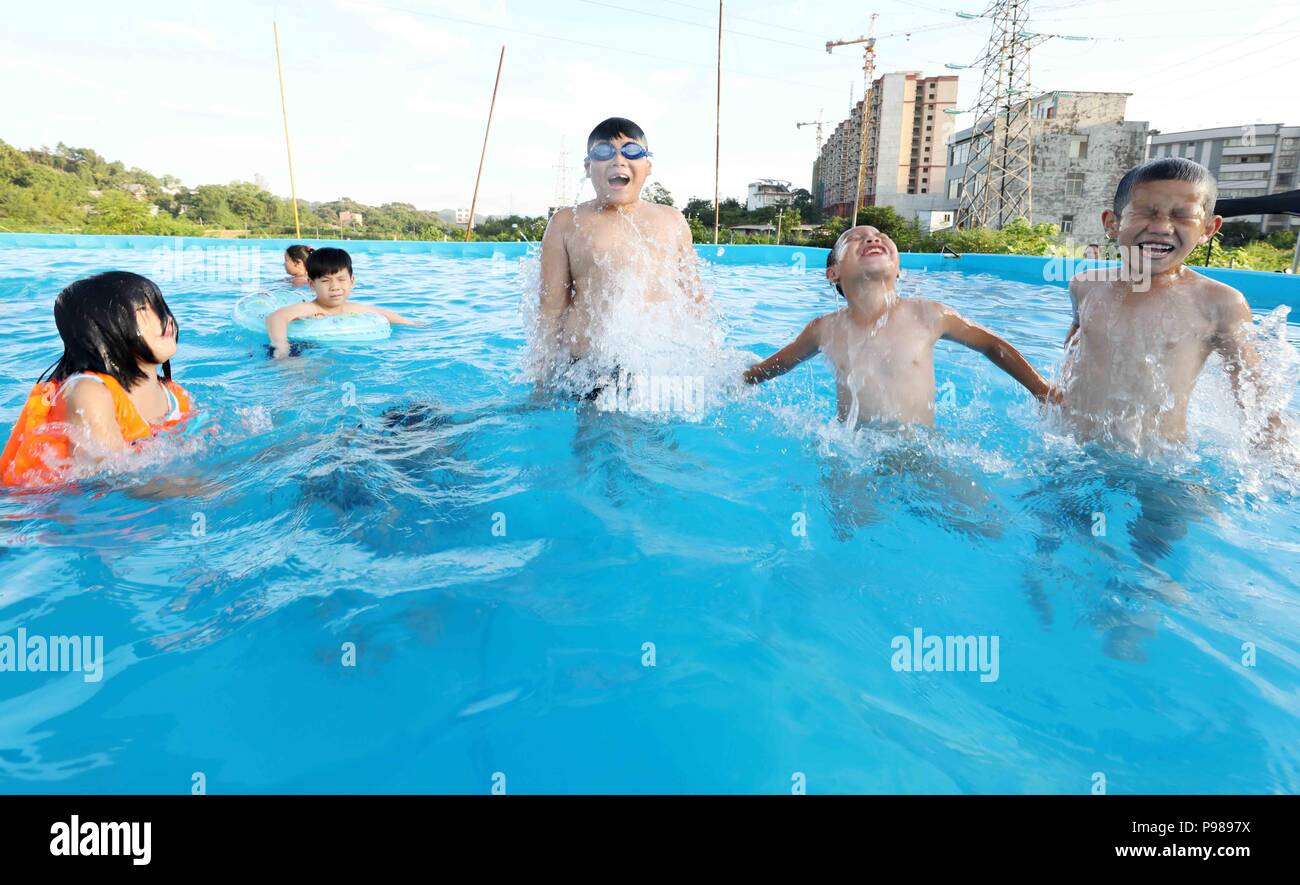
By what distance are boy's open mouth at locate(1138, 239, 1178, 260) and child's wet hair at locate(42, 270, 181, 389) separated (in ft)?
12.5

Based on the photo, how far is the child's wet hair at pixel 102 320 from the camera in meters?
2.76

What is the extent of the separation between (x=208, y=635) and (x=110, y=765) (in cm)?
48

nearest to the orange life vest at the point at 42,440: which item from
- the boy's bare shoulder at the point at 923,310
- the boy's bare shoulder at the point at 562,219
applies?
the boy's bare shoulder at the point at 562,219

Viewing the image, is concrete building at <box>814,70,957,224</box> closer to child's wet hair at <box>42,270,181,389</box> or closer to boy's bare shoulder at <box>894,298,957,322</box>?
boy's bare shoulder at <box>894,298,957,322</box>

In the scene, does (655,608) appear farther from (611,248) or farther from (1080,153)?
(1080,153)

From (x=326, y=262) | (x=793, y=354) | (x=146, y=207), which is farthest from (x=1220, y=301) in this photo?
(x=146, y=207)

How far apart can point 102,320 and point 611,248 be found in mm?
2227

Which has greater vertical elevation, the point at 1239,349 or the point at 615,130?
the point at 615,130

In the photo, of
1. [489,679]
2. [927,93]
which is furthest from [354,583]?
[927,93]

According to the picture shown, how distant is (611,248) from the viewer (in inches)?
147

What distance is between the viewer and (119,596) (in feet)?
7.36

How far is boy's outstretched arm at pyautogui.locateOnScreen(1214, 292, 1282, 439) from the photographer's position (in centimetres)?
268

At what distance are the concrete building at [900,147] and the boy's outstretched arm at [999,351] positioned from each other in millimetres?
50593
